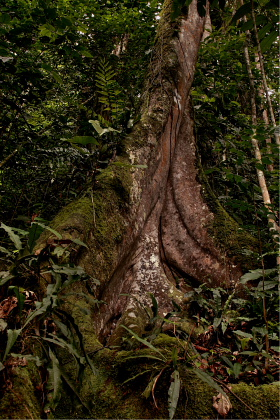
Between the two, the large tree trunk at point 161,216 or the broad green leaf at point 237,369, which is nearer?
the broad green leaf at point 237,369

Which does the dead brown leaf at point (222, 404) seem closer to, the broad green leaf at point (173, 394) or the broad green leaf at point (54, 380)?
the broad green leaf at point (173, 394)

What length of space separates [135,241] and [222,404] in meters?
1.87

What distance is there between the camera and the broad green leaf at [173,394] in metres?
1.14

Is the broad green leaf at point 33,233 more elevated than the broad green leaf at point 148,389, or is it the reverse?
the broad green leaf at point 33,233

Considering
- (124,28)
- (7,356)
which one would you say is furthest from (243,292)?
(124,28)

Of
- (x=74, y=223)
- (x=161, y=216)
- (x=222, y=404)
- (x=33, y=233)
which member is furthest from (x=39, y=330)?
(x=161, y=216)

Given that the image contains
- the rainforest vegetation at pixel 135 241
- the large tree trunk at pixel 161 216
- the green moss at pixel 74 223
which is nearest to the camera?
the rainforest vegetation at pixel 135 241

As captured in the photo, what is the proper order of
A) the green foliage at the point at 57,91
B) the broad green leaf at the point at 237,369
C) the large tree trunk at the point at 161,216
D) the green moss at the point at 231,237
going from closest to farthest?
the broad green leaf at the point at 237,369
the large tree trunk at the point at 161,216
the green foliage at the point at 57,91
the green moss at the point at 231,237

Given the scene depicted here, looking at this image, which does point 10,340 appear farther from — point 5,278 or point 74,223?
point 74,223

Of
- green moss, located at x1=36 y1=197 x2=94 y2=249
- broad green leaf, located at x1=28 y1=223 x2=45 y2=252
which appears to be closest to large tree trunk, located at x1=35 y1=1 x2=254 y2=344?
green moss, located at x1=36 y1=197 x2=94 y2=249

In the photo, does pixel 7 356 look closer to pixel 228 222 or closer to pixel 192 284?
pixel 192 284

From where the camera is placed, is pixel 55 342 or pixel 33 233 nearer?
pixel 55 342

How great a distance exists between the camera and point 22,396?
1063mm

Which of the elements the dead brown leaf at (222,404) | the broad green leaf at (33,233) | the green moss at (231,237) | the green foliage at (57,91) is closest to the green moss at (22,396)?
the broad green leaf at (33,233)
